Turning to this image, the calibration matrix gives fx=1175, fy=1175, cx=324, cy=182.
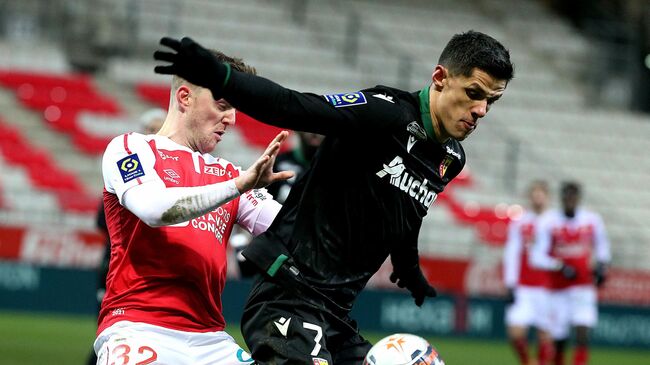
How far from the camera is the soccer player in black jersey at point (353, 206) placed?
4.86 m

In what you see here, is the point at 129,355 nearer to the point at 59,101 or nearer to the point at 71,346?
the point at 71,346

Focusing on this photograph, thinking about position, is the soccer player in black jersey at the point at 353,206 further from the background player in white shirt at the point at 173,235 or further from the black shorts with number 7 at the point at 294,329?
the background player in white shirt at the point at 173,235

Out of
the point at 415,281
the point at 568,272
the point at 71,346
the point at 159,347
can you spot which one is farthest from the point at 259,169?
the point at 568,272

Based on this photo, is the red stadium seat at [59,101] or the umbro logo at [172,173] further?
the red stadium seat at [59,101]

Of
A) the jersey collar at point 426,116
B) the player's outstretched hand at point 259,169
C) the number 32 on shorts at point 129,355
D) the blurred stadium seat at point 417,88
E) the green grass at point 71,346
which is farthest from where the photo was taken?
the blurred stadium seat at point 417,88

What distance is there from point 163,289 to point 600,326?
16.9 m

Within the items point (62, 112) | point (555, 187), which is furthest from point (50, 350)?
point (555, 187)

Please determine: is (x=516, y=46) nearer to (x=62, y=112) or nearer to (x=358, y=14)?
(x=358, y=14)

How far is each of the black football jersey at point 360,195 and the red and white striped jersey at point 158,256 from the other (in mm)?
226

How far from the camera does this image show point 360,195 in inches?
193

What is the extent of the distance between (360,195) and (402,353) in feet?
2.25

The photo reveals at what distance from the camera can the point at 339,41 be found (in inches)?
1025

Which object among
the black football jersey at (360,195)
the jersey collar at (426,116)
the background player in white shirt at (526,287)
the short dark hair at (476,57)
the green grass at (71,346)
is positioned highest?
the short dark hair at (476,57)

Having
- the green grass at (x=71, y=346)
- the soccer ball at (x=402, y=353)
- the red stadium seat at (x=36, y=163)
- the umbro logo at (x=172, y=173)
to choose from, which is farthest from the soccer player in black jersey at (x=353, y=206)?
the red stadium seat at (x=36, y=163)
